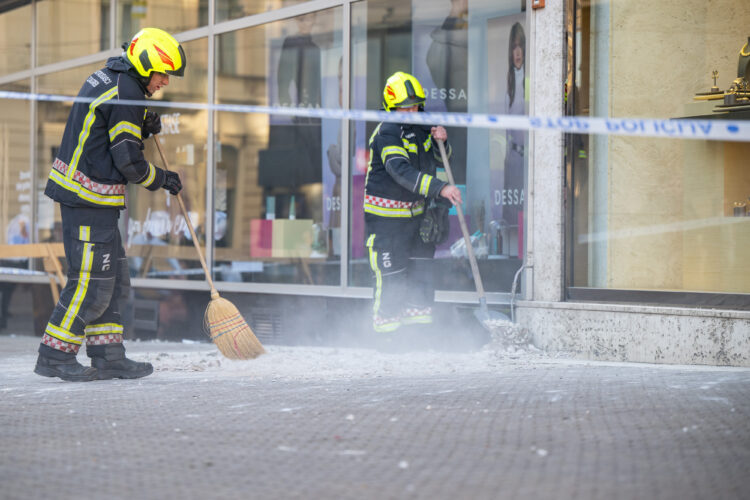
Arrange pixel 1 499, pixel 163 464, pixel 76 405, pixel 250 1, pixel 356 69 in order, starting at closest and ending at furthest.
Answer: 1. pixel 1 499
2. pixel 163 464
3. pixel 76 405
4. pixel 356 69
5. pixel 250 1

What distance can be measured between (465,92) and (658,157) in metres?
1.57

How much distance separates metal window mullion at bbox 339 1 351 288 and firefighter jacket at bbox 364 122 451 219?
3.78ft

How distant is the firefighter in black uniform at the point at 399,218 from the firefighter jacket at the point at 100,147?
170 cm

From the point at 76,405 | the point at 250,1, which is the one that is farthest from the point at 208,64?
the point at 76,405

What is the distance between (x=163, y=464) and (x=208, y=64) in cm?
614

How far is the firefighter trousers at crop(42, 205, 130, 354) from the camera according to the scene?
5613 millimetres

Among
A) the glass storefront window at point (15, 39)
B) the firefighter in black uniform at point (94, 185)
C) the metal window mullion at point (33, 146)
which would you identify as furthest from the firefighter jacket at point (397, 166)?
the glass storefront window at point (15, 39)

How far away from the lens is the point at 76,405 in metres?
4.78

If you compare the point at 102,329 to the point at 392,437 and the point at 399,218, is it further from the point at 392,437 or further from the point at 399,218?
the point at 392,437

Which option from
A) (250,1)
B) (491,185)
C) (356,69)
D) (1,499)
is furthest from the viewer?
(250,1)

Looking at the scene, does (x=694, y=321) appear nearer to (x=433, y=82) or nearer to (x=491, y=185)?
(x=491, y=185)

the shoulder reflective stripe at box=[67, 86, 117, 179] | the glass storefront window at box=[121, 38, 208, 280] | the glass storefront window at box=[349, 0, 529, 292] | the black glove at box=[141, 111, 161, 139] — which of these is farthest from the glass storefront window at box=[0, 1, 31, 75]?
the shoulder reflective stripe at box=[67, 86, 117, 179]

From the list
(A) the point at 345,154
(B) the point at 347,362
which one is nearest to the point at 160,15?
(A) the point at 345,154

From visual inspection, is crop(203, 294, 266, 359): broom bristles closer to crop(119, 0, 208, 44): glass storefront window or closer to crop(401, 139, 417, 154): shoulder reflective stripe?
crop(401, 139, 417, 154): shoulder reflective stripe
